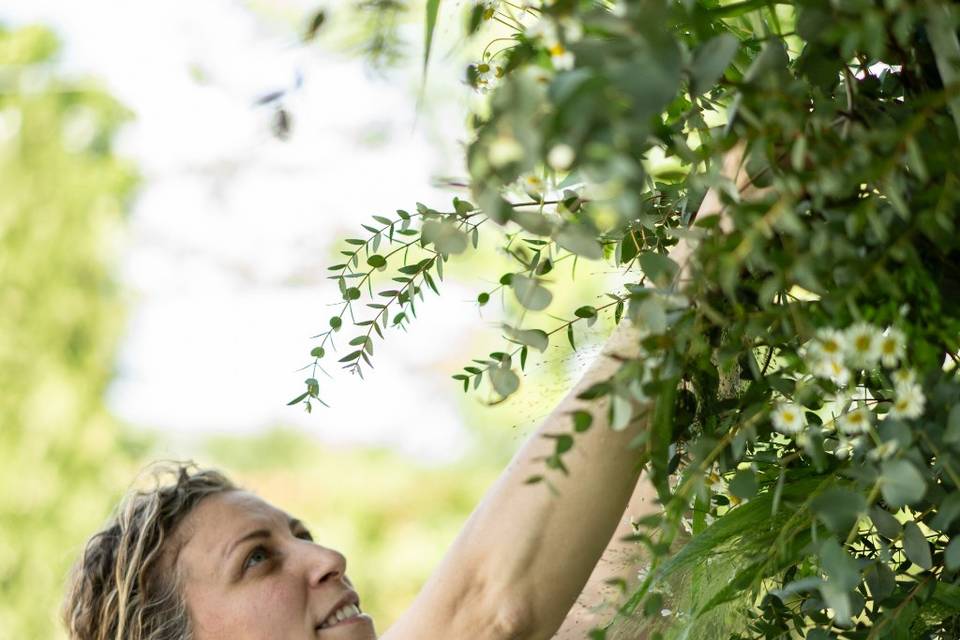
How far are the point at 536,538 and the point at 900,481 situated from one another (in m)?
0.38

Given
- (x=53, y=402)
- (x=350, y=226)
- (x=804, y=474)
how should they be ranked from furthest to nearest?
(x=350, y=226)
(x=53, y=402)
(x=804, y=474)

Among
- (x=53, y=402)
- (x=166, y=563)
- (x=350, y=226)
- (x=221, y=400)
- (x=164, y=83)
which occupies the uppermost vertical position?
(x=164, y=83)

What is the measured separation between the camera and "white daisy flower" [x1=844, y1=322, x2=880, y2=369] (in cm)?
40

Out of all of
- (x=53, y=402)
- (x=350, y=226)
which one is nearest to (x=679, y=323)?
(x=53, y=402)

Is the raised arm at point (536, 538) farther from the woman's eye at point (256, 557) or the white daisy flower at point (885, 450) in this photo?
the woman's eye at point (256, 557)

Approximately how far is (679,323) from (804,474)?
19 centimetres

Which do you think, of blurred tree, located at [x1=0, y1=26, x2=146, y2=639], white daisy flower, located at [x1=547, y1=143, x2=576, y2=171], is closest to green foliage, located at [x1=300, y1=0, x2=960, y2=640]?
white daisy flower, located at [x1=547, y1=143, x2=576, y2=171]

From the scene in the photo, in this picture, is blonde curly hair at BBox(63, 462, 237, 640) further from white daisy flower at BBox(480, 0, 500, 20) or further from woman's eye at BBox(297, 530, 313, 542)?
white daisy flower at BBox(480, 0, 500, 20)

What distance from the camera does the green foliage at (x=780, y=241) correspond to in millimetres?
323

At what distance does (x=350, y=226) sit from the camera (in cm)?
Result: 647

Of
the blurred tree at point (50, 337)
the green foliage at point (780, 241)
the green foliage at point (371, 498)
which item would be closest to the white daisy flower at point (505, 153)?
the green foliage at point (780, 241)

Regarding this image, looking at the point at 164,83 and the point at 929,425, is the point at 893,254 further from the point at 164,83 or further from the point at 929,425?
the point at 164,83

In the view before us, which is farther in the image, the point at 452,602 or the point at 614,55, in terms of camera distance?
the point at 452,602

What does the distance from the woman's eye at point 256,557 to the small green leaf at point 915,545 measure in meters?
0.97
